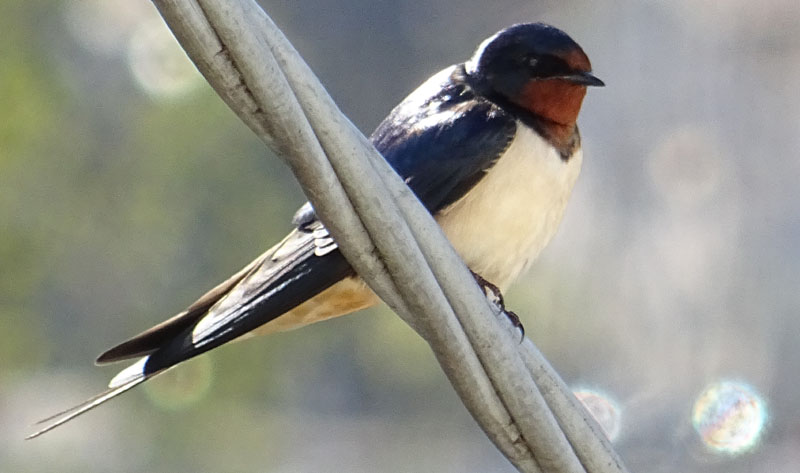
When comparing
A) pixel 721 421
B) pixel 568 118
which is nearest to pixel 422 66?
pixel 721 421

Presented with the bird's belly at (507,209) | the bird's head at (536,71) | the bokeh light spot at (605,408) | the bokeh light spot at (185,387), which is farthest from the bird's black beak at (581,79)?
the bokeh light spot at (605,408)

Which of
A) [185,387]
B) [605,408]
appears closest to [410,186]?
[185,387]

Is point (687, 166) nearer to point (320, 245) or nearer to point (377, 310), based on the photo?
point (377, 310)

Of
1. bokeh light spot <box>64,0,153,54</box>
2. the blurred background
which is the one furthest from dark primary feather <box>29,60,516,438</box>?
bokeh light spot <box>64,0,153,54</box>

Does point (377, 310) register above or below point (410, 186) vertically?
below

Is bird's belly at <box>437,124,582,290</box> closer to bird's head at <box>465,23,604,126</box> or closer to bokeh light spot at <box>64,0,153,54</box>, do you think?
bird's head at <box>465,23,604,126</box>
